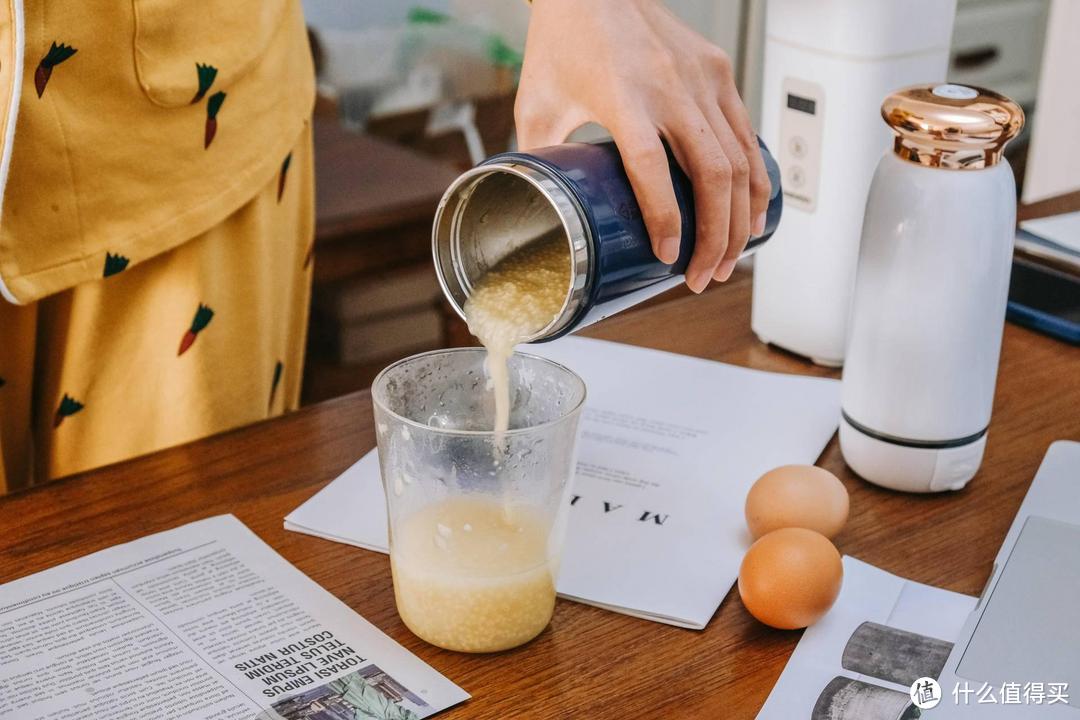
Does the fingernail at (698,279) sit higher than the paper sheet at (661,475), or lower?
higher

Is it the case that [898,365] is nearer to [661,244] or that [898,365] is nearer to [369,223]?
[661,244]

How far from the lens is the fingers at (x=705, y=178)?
77cm

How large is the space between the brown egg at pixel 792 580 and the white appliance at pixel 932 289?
0.58 feet

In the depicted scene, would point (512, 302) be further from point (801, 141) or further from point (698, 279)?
point (801, 141)

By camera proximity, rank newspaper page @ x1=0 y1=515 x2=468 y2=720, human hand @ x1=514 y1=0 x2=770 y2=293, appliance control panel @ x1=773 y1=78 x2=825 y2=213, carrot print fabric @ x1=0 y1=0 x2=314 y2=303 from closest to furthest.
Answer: newspaper page @ x1=0 y1=515 x2=468 y2=720, human hand @ x1=514 y1=0 x2=770 y2=293, carrot print fabric @ x1=0 y1=0 x2=314 y2=303, appliance control panel @ x1=773 y1=78 x2=825 y2=213

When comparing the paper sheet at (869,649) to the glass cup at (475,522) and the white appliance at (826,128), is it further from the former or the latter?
the white appliance at (826,128)

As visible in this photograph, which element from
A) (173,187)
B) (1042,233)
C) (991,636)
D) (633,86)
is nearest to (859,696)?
(991,636)

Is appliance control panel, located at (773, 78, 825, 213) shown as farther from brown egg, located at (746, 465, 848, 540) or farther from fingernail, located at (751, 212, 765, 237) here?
brown egg, located at (746, 465, 848, 540)

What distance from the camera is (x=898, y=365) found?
2.79 ft

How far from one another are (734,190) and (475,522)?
0.29 metres

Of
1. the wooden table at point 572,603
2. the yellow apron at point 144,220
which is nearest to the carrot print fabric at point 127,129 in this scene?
the yellow apron at point 144,220

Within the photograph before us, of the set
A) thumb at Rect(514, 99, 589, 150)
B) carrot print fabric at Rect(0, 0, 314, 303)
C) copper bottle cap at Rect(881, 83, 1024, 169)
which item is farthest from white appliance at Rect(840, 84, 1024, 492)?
carrot print fabric at Rect(0, 0, 314, 303)

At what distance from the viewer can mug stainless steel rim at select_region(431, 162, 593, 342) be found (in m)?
0.71

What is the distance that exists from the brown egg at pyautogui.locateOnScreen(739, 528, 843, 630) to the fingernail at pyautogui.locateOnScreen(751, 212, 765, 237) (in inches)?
9.5
